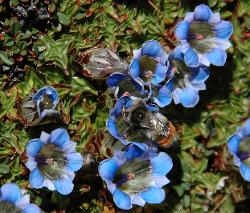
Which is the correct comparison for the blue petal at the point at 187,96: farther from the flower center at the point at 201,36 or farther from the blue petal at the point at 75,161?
the blue petal at the point at 75,161

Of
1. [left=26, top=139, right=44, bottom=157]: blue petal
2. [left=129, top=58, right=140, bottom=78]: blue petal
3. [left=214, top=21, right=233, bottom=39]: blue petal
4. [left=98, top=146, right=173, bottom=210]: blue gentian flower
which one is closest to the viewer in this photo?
[left=26, top=139, right=44, bottom=157]: blue petal

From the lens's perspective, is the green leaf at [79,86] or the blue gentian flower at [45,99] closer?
the blue gentian flower at [45,99]

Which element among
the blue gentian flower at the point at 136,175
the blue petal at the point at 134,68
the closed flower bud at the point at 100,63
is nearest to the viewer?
the blue gentian flower at the point at 136,175

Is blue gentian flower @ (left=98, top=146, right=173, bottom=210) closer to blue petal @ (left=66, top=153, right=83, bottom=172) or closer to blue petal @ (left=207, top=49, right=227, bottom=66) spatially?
blue petal @ (left=66, top=153, right=83, bottom=172)

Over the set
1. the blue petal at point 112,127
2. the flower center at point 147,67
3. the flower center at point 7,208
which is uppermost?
the flower center at point 147,67

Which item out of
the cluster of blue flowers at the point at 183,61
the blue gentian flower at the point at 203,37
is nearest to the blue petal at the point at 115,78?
the cluster of blue flowers at the point at 183,61

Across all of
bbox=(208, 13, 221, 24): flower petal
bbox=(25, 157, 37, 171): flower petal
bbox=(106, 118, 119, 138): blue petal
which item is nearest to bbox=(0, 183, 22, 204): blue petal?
bbox=(25, 157, 37, 171): flower petal

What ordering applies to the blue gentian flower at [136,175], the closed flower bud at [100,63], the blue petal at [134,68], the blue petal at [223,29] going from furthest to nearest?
1. the blue petal at [223,29]
2. the closed flower bud at [100,63]
3. the blue petal at [134,68]
4. the blue gentian flower at [136,175]
